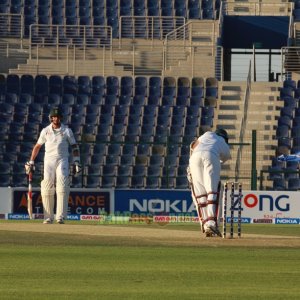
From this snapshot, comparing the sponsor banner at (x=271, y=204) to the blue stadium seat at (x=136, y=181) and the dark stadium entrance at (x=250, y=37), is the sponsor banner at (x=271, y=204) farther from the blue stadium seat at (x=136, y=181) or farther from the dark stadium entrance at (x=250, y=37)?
the dark stadium entrance at (x=250, y=37)

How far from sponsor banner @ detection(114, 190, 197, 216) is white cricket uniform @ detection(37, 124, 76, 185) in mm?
7015

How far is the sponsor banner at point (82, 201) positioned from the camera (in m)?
30.1

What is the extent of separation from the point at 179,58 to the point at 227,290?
28.1 meters

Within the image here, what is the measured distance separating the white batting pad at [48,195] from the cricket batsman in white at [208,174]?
4284 mm

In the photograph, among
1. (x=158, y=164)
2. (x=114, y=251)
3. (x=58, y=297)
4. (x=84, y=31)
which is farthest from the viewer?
(x=84, y=31)

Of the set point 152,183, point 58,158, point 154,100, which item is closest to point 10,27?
point 154,100

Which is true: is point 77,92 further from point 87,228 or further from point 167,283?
point 167,283

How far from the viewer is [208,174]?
1925 centimetres

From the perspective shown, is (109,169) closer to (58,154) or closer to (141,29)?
(141,29)

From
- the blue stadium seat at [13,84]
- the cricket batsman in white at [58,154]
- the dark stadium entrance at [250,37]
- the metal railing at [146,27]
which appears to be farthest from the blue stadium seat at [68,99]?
the cricket batsman in white at [58,154]

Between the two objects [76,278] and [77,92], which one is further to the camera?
Result: [77,92]

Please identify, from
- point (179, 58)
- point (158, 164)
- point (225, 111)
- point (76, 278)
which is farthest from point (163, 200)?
point (76, 278)

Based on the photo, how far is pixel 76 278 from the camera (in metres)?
12.8

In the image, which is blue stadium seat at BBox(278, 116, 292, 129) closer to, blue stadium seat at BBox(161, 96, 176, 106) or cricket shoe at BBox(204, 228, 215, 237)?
blue stadium seat at BBox(161, 96, 176, 106)
